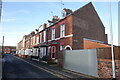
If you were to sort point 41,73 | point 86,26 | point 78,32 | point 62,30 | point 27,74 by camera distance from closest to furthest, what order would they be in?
point 27,74, point 41,73, point 78,32, point 86,26, point 62,30

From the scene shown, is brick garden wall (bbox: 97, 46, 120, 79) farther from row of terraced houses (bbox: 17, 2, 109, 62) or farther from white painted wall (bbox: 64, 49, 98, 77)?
row of terraced houses (bbox: 17, 2, 109, 62)

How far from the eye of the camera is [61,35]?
18406 millimetres

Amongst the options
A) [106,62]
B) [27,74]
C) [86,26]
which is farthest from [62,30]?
[106,62]

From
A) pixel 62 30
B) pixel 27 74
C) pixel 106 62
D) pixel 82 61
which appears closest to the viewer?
pixel 106 62

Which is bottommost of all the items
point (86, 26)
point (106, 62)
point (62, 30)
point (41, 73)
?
point (41, 73)

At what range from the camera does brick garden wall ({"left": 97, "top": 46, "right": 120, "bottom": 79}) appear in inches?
285

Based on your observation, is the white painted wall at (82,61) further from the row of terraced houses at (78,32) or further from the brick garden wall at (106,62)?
the row of terraced houses at (78,32)

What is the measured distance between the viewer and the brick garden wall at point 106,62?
285 inches

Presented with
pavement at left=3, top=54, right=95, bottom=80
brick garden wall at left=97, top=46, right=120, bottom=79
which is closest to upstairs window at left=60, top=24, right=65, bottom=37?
pavement at left=3, top=54, right=95, bottom=80

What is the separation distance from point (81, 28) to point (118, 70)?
10.7 m

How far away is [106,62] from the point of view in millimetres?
7867

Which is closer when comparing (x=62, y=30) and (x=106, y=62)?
(x=106, y=62)

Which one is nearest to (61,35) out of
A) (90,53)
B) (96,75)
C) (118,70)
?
(90,53)

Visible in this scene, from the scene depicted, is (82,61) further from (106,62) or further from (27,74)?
(27,74)
